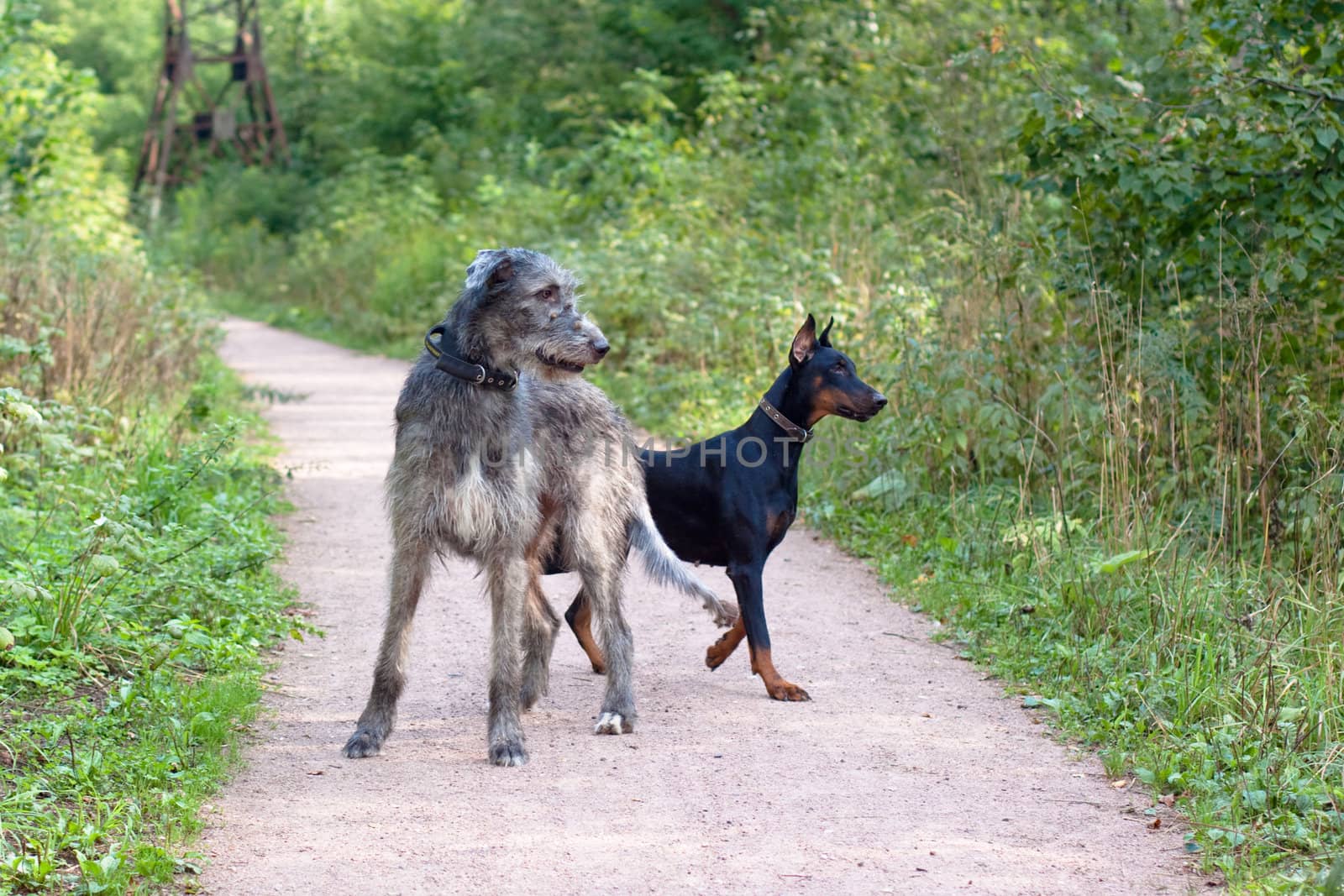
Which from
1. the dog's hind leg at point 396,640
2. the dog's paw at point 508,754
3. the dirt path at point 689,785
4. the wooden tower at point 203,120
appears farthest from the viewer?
the wooden tower at point 203,120

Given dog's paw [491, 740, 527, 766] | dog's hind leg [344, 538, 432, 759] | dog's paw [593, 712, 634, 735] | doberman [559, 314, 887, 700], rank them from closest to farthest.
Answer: dog's paw [491, 740, 527, 766] → dog's hind leg [344, 538, 432, 759] → dog's paw [593, 712, 634, 735] → doberman [559, 314, 887, 700]

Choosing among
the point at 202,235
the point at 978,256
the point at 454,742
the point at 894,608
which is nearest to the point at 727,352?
the point at 978,256

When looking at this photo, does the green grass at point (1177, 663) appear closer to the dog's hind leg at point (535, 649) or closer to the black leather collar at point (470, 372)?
the dog's hind leg at point (535, 649)

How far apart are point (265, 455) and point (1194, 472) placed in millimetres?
6899

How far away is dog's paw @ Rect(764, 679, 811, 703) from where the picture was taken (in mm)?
5547

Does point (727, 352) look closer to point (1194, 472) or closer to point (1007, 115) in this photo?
point (1007, 115)

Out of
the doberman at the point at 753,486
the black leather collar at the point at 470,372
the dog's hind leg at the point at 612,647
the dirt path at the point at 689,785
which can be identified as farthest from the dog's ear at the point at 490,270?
the dirt path at the point at 689,785

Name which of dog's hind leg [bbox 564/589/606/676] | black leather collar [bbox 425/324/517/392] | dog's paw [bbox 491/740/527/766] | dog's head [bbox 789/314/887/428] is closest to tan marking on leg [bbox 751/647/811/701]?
dog's hind leg [bbox 564/589/606/676]

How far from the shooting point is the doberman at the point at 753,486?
18.6 feet

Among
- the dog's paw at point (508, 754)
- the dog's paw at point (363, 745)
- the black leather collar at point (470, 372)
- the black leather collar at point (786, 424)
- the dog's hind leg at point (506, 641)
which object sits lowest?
the dog's paw at point (363, 745)

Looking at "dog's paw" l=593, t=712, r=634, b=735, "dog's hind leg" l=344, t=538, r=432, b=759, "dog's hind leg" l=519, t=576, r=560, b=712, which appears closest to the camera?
"dog's hind leg" l=344, t=538, r=432, b=759

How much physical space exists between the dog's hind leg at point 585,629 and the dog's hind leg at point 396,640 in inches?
42.9

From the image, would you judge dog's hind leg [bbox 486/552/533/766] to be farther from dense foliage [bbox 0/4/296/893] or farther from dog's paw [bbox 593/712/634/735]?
dense foliage [bbox 0/4/296/893]

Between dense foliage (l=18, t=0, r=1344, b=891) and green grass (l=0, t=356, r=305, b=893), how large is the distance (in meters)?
3.18
